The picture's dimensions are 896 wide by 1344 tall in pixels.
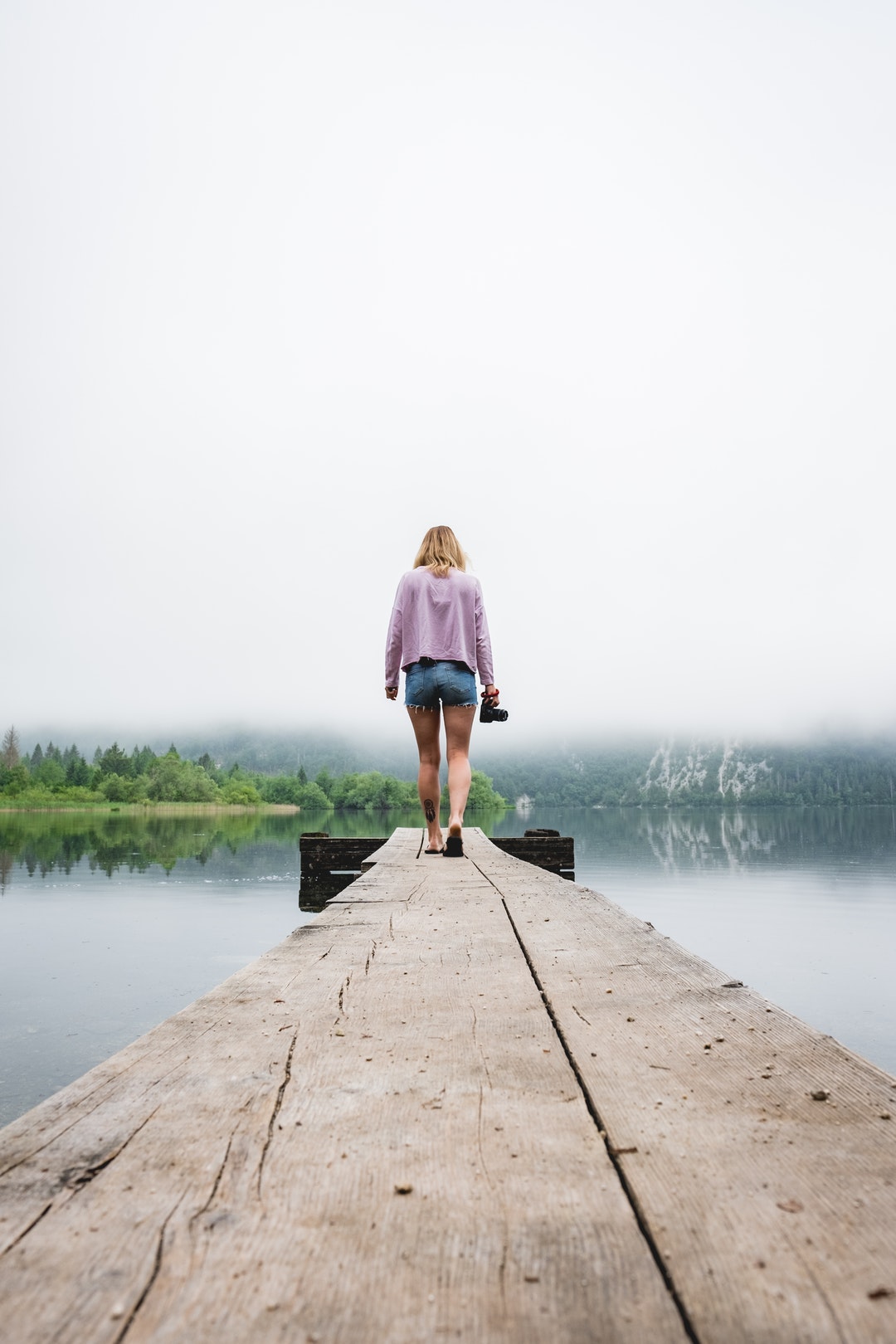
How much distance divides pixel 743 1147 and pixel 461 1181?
451 mm

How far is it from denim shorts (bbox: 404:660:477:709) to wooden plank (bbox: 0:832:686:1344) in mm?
4725

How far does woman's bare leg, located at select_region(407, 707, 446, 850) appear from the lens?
22.0 ft

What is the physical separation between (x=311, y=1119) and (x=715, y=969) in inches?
56.5

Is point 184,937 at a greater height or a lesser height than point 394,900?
lesser

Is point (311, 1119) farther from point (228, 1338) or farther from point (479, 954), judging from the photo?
point (479, 954)

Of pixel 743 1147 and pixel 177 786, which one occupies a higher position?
pixel 743 1147

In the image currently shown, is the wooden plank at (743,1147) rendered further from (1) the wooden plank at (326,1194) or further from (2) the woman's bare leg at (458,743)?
(2) the woman's bare leg at (458,743)

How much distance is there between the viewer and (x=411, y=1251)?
91 centimetres

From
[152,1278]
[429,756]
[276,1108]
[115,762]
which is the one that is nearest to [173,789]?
[115,762]

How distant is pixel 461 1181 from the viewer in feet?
3.57

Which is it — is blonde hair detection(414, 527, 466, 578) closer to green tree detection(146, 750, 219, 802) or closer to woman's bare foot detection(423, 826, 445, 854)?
woman's bare foot detection(423, 826, 445, 854)

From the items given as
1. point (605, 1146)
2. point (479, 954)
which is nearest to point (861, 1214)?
point (605, 1146)

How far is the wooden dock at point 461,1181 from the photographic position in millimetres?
807

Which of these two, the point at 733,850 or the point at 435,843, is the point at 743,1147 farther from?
the point at 733,850
